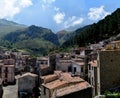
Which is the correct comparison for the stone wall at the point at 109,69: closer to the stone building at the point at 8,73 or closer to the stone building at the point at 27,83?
the stone building at the point at 27,83

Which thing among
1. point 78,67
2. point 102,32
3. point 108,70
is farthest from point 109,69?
point 102,32

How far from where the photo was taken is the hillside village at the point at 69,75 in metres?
32.3

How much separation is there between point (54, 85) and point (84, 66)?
12684mm

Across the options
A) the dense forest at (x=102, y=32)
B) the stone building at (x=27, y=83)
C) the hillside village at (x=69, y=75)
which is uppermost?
the dense forest at (x=102, y=32)

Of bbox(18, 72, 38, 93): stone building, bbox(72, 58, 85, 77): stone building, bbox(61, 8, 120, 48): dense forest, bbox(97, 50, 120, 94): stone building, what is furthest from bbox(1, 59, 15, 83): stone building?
bbox(97, 50, 120, 94): stone building

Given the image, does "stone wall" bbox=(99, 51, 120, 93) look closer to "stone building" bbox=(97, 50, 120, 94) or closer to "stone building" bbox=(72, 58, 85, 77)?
"stone building" bbox=(97, 50, 120, 94)

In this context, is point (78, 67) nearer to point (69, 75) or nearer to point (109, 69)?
Answer: point (69, 75)

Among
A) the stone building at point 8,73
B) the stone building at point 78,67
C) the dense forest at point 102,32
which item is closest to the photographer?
the stone building at point 78,67

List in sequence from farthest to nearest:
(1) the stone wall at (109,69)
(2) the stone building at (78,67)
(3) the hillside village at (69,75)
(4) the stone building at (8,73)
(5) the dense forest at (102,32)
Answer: (5) the dense forest at (102,32) → (4) the stone building at (8,73) → (2) the stone building at (78,67) → (3) the hillside village at (69,75) → (1) the stone wall at (109,69)

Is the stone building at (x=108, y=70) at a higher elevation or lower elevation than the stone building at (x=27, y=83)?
higher

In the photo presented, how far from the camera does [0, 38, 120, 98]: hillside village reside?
3228cm

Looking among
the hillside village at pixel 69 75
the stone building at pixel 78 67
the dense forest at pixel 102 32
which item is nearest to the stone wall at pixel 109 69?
the hillside village at pixel 69 75

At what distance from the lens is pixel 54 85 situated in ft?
147

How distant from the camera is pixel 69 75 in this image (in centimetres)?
5256
